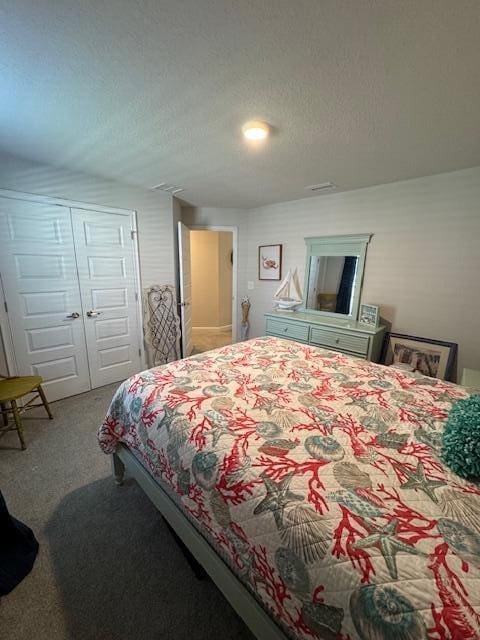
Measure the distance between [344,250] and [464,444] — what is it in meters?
2.59

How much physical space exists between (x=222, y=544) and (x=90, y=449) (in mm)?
1601

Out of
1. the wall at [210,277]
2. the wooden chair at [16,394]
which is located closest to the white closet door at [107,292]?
the wooden chair at [16,394]

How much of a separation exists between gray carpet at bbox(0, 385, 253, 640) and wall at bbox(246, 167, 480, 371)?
2.75 m

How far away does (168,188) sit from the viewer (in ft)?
9.76

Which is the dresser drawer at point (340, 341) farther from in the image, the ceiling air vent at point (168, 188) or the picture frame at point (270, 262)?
the ceiling air vent at point (168, 188)

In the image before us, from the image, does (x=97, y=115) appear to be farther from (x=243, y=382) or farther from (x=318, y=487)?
(x=318, y=487)

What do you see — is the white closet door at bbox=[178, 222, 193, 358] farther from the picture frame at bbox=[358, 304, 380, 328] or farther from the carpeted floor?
the picture frame at bbox=[358, 304, 380, 328]

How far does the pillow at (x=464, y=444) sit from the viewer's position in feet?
2.70

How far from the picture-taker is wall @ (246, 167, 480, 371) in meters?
2.27

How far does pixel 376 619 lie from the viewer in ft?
1.77

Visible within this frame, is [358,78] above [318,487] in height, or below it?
above

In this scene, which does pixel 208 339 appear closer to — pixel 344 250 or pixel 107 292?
pixel 107 292

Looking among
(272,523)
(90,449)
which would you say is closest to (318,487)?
(272,523)

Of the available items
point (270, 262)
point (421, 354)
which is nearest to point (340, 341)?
point (421, 354)
